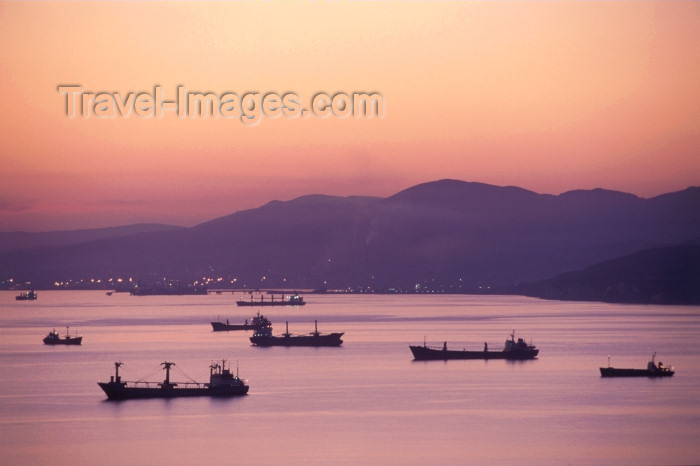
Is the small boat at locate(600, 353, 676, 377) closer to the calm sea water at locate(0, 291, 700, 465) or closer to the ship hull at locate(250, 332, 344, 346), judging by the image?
the calm sea water at locate(0, 291, 700, 465)

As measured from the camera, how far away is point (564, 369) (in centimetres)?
8231

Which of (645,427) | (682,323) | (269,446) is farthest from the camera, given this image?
(682,323)

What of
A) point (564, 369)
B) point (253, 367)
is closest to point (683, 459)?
point (564, 369)

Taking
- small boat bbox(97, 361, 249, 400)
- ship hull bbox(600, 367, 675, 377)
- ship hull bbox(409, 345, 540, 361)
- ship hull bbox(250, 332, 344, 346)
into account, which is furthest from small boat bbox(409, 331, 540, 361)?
small boat bbox(97, 361, 249, 400)

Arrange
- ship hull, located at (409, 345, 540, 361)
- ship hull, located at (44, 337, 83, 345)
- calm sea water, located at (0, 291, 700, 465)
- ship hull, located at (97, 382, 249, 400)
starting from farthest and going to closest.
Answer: ship hull, located at (44, 337, 83, 345)
ship hull, located at (409, 345, 540, 361)
ship hull, located at (97, 382, 249, 400)
calm sea water, located at (0, 291, 700, 465)

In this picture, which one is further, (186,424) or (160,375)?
(160,375)

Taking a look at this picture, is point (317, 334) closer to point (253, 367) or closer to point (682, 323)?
point (253, 367)

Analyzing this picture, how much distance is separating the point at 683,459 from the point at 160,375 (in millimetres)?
39947

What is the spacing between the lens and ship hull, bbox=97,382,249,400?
206ft

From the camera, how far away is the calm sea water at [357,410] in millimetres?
46500

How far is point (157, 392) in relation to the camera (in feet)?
207

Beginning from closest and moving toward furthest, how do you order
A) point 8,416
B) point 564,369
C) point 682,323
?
1. point 8,416
2. point 564,369
3. point 682,323

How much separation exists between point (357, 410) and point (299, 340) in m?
52.1

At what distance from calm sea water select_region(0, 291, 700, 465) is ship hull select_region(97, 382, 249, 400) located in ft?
2.49
